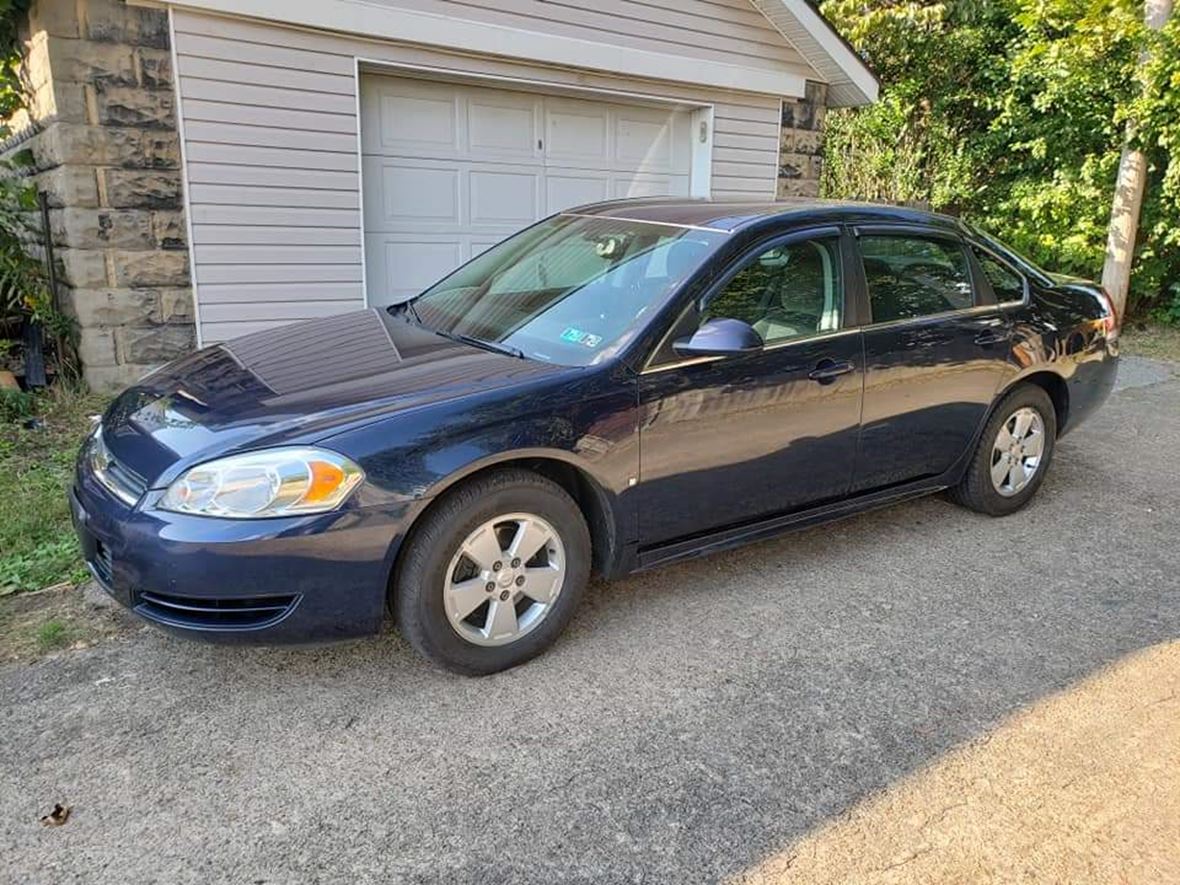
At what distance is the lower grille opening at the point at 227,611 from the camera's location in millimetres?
2588

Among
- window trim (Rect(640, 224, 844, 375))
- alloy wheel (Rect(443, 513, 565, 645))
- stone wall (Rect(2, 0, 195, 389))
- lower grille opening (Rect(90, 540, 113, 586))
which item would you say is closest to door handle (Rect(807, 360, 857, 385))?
window trim (Rect(640, 224, 844, 375))

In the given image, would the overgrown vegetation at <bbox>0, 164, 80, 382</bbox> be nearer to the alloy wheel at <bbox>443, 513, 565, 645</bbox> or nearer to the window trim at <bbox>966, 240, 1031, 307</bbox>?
the alloy wheel at <bbox>443, 513, 565, 645</bbox>

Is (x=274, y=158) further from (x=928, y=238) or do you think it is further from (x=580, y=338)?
(x=928, y=238)

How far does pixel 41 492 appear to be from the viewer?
171 inches

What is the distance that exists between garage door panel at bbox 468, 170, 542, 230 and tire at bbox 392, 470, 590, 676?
4.77 metres

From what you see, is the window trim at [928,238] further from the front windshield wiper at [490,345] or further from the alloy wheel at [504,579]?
the alloy wheel at [504,579]

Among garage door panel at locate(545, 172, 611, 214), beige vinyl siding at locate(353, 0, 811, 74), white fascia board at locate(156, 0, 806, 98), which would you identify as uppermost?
beige vinyl siding at locate(353, 0, 811, 74)

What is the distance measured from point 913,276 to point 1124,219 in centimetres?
775

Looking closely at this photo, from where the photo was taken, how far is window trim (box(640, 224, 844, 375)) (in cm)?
316

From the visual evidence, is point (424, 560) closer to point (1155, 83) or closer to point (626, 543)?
point (626, 543)

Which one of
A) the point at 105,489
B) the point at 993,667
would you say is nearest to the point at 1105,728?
the point at 993,667

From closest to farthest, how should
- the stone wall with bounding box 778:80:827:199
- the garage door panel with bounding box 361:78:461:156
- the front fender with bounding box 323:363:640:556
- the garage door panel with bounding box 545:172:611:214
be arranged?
the front fender with bounding box 323:363:640:556 → the garage door panel with bounding box 361:78:461:156 → the garage door panel with bounding box 545:172:611:214 → the stone wall with bounding box 778:80:827:199

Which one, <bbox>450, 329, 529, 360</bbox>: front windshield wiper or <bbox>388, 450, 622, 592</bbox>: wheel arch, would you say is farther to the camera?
<bbox>450, 329, 529, 360</bbox>: front windshield wiper

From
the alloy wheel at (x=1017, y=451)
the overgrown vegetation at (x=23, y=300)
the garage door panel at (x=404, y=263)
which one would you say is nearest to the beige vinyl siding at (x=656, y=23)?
the garage door panel at (x=404, y=263)
